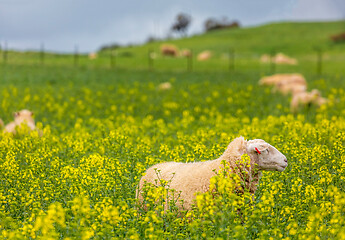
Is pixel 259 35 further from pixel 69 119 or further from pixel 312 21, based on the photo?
pixel 69 119

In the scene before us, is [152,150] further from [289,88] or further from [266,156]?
[289,88]

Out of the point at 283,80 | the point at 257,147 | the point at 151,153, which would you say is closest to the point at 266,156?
the point at 257,147

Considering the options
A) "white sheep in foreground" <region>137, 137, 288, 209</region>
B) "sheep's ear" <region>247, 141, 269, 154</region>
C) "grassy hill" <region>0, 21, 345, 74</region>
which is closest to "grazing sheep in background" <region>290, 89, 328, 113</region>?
"white sheep in foreground" <region>137, 137, 288, 209</region>

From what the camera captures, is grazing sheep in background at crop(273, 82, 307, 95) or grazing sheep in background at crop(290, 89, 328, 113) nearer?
grazing sheep in background at crop(290, 89, 328, 113)

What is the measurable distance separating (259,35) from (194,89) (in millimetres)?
60908

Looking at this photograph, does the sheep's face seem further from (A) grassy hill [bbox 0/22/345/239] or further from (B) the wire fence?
(B) the wire fence

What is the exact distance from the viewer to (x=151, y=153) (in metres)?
10.1

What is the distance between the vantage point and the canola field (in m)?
5.36

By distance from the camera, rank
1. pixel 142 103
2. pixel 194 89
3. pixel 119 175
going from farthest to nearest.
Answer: pixel 194 89
pixel 142 103
pixel 119 175

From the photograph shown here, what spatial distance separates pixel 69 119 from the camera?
16.6 m

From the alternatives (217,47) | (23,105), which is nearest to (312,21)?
(217,47)

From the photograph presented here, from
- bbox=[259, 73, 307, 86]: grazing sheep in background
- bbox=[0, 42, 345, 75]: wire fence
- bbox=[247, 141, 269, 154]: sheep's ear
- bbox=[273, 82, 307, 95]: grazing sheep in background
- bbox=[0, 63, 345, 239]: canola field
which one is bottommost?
bbox=[0, 63, 345, 239]: canola field

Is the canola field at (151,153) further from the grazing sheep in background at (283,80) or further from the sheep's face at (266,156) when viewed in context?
the grazing sheep in background at (283,80)

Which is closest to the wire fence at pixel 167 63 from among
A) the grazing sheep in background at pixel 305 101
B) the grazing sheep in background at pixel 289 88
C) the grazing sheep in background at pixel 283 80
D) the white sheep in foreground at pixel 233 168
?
the grazing sheep in background at pixel 283 80
